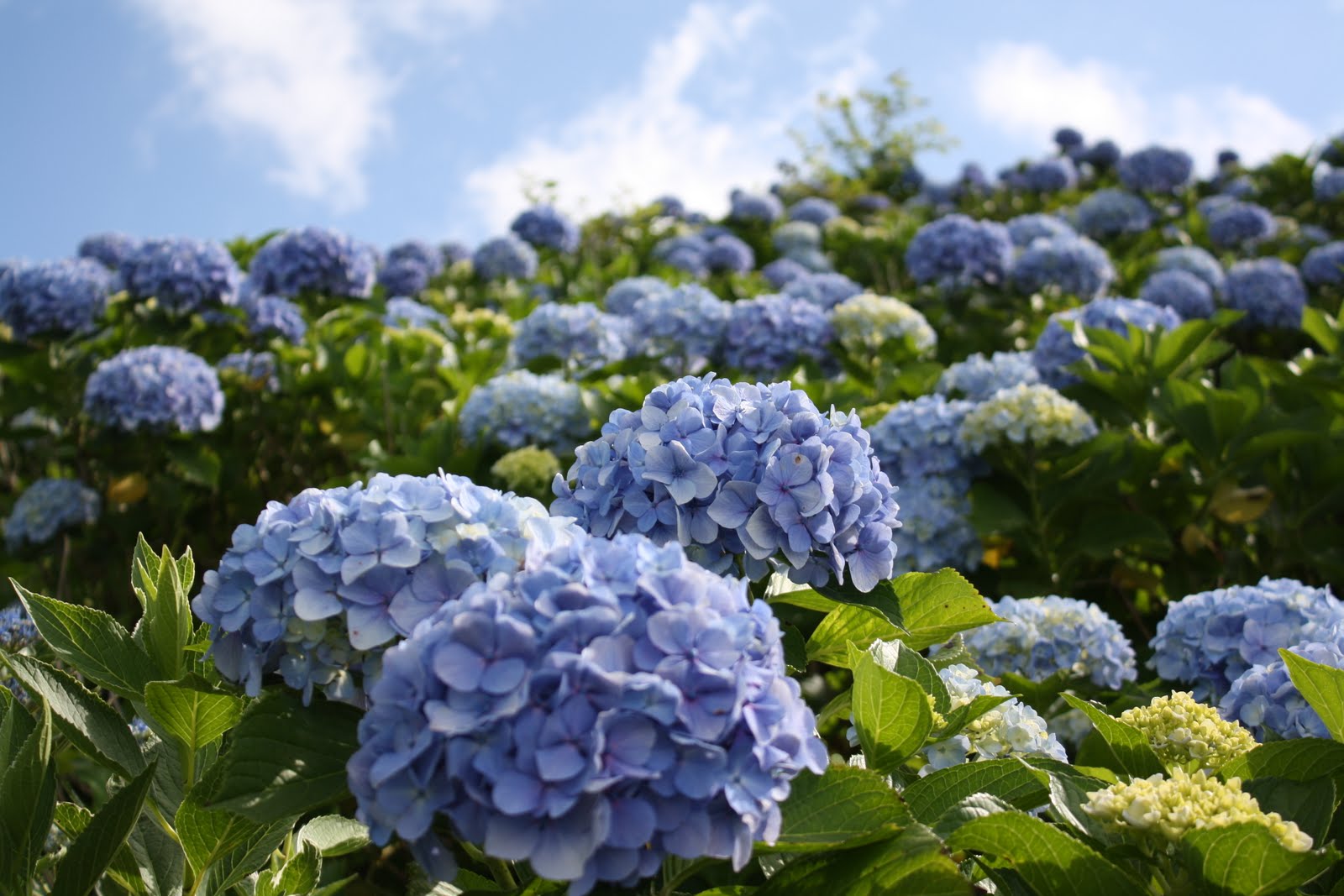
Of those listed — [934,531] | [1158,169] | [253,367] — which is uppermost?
[1158,169]

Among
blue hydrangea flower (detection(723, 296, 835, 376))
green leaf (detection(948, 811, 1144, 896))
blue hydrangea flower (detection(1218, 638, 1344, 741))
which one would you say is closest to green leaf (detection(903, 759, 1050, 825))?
green leaf (detection(948, 811, 1144, 896))

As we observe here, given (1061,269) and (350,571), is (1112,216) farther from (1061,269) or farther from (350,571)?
(350,571)

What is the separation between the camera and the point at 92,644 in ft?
4.90

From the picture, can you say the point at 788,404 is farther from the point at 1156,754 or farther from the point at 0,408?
the point at 0,408

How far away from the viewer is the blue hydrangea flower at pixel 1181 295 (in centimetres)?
568

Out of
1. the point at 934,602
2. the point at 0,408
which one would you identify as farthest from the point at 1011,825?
the point at 0,408

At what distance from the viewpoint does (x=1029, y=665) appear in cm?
247

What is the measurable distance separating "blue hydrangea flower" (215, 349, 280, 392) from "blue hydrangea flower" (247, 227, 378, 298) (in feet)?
1.02

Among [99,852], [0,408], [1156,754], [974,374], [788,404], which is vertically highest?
[974,374]

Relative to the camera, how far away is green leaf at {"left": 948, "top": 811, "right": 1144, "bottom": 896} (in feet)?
4.10

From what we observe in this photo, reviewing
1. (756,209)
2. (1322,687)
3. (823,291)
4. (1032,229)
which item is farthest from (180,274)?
(756,209)

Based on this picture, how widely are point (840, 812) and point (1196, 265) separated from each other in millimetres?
6134

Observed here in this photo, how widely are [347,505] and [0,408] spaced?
4098 mm

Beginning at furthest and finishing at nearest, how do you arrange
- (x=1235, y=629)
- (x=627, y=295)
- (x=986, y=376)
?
1. (x=627, y=295)
2. (x=986, y=376)
3. (x=1235, y=629)
